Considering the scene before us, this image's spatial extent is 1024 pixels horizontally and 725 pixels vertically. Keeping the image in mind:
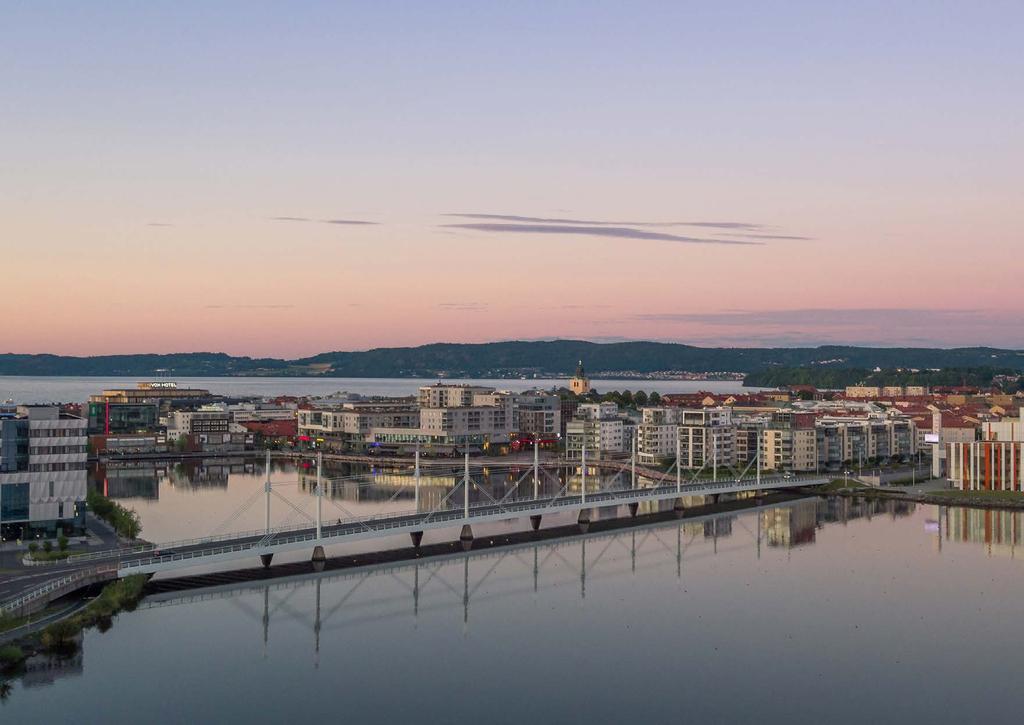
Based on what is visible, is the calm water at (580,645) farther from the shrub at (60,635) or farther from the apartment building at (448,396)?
the apartment building at (448,396)

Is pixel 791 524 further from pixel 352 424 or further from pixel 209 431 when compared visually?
pixel 209 431

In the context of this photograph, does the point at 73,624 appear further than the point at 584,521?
No

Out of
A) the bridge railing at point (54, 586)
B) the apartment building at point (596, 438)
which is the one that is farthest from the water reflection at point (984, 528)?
the apartment building at point (596, 438)

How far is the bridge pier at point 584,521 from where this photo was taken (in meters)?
24.8

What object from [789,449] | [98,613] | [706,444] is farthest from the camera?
[706,444]

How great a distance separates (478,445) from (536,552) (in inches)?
972

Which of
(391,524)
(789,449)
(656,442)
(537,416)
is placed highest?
(537,416)

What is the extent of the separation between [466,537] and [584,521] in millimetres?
3715

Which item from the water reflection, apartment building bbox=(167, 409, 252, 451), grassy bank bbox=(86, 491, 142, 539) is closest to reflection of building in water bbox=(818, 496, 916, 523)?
the water reflection

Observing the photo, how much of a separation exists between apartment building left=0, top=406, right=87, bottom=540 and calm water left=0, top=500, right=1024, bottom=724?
405 cm

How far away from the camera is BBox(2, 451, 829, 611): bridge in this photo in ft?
57.2

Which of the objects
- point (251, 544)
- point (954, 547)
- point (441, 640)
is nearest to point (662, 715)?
point (441, 640)

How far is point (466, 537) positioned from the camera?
22.6 meters

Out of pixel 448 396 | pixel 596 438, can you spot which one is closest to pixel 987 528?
pixel 596 438
